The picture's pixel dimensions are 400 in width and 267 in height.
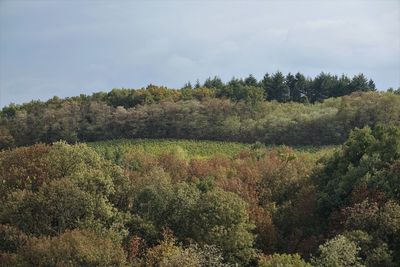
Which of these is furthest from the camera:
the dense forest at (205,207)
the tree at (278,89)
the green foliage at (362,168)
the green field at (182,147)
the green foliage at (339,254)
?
the tree at (278,89)

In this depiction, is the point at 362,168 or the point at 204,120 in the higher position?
the point at 204,120

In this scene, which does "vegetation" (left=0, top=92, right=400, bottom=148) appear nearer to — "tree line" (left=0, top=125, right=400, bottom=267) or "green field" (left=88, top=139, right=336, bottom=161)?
"green field" (left=88, top=139, right=336, bottom=161)

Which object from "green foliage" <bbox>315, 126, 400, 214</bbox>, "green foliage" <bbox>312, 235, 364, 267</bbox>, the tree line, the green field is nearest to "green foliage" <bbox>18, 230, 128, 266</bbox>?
the tree line

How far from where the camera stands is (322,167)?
4994 centimetres

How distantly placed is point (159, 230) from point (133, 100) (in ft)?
198

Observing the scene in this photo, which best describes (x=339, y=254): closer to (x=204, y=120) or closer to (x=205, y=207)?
(x=205, y=207)

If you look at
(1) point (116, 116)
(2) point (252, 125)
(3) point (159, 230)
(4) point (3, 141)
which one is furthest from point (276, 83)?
(3) point (159, 230)

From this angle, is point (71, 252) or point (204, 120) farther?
point (204, 120)

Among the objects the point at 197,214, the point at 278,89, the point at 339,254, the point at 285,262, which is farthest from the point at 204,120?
the point at 285,262

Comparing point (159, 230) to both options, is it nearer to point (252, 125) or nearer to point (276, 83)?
point (252, 125)

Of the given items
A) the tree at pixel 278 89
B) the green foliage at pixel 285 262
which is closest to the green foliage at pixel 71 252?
the green foliage at pixel 285 262

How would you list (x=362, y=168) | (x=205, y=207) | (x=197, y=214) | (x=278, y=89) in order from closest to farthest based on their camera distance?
(x=205, y=207) → (x=197, y=214) → (x=362, y=168) → (x=278, y=89)

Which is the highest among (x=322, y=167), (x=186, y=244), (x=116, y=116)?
(x=116, y=116)

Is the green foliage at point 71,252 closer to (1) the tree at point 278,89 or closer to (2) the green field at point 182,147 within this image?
(2) the green field at point 182,147
